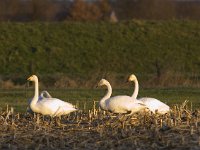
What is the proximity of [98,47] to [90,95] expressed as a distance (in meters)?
22.5

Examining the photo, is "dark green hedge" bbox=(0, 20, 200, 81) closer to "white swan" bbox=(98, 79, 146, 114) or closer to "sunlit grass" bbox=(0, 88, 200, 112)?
"sunlit grass" bbox=(0, 88, 200, 112)

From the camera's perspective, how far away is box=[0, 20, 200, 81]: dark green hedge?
44906 mm

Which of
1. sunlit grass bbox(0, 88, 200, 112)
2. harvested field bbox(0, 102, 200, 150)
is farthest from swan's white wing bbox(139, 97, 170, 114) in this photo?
sunlit grass bbox(0, 88, 200, 112)

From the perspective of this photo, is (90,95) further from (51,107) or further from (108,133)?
(108,133)

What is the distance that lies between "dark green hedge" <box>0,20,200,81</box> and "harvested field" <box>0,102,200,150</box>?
91.5 ft

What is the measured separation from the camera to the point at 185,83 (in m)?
30.0

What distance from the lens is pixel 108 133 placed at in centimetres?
1345

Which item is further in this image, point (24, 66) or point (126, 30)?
point (126, 30)

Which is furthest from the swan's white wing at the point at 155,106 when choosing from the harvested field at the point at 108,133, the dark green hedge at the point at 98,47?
the dark green hedge at the point at 98,47

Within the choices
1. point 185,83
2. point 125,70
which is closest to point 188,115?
point 185,83

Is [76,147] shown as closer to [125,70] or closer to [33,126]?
[33,126]

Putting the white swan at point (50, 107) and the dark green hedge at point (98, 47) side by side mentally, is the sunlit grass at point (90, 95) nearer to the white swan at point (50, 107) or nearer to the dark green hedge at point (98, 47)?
the white swan at point (50, 107)

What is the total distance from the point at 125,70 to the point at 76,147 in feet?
105

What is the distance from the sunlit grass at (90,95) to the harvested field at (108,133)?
23.3 feet
